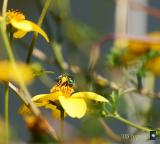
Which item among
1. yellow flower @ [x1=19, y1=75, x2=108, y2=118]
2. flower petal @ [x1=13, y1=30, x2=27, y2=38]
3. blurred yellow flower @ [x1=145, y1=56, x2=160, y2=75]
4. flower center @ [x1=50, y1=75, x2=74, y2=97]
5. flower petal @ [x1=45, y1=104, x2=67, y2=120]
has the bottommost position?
flower petal @ [x1=45, y1=104, x2=67, y2=120]

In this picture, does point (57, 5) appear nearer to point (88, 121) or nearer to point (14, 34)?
point (14, 34)

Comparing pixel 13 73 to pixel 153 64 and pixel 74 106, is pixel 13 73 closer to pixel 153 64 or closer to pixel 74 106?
pixel 74 106

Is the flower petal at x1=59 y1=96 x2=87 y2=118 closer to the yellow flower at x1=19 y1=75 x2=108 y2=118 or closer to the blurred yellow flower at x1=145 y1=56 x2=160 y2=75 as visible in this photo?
the yellow flower at x1=19 y1=75 x2=108 y2=118

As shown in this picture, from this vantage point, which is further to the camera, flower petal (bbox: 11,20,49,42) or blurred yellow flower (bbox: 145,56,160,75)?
blurred yellow flower (bbox: 145,56,160,75)

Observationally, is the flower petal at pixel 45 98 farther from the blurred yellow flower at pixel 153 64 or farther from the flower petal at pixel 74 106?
the blurred yellow flower at pixel 153 64

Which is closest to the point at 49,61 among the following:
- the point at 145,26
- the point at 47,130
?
the point at 47,130

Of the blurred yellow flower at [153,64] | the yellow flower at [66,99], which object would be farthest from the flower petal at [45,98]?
the blurred yellow flower at [153,64]

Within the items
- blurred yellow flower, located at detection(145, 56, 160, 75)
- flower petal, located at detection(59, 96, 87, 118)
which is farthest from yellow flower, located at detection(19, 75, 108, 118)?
blurred yellow flower, located at detection(145, 56, 160, 75)
